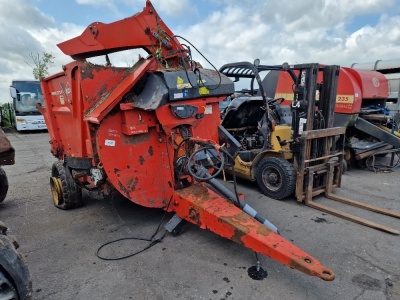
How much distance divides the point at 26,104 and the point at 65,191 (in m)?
12.8

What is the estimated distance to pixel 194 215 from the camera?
10.1ft

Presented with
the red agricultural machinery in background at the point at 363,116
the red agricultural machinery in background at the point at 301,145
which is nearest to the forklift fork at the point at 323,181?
the red agricultural machinery in background at the point at 301,145

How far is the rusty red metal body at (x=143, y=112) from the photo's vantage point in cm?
325

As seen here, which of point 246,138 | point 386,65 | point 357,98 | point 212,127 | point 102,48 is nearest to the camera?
point 102,48

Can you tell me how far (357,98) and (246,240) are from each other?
194 inches

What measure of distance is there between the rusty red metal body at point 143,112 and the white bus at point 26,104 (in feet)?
42.0

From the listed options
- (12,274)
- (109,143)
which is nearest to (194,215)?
(109,143)

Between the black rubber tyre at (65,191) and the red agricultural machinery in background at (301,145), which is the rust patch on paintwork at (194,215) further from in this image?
the black rubber tyre at (65,191)

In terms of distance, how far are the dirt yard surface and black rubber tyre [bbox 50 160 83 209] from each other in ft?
0.40

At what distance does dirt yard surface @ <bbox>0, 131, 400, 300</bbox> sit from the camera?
2.51 meters

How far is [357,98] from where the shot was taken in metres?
6.14

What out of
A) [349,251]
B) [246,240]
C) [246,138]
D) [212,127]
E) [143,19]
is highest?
[143,19]

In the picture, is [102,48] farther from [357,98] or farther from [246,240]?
[357,98]

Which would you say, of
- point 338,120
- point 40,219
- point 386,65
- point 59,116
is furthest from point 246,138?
point 386,65
